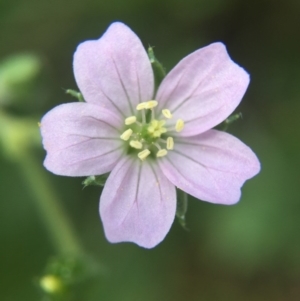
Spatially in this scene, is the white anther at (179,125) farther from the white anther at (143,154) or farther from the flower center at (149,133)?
the white anther at (143,154)

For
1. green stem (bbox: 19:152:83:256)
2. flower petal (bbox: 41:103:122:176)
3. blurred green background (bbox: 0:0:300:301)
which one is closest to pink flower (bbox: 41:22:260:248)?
flower petal (bbox: 41:103:122:176)

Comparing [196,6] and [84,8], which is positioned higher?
[84,8]

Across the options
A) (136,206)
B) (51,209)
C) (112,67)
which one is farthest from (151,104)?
(51,209)

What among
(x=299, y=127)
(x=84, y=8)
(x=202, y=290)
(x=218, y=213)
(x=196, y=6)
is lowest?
(x=202, y=290)

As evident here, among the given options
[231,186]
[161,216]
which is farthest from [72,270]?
[231,186]

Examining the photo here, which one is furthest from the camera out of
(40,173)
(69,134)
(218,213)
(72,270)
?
(218,213)

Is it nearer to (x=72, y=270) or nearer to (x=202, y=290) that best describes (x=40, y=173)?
(x=72, y=270)

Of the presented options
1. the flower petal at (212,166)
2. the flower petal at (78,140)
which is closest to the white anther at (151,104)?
the flower petal at (78,140)
